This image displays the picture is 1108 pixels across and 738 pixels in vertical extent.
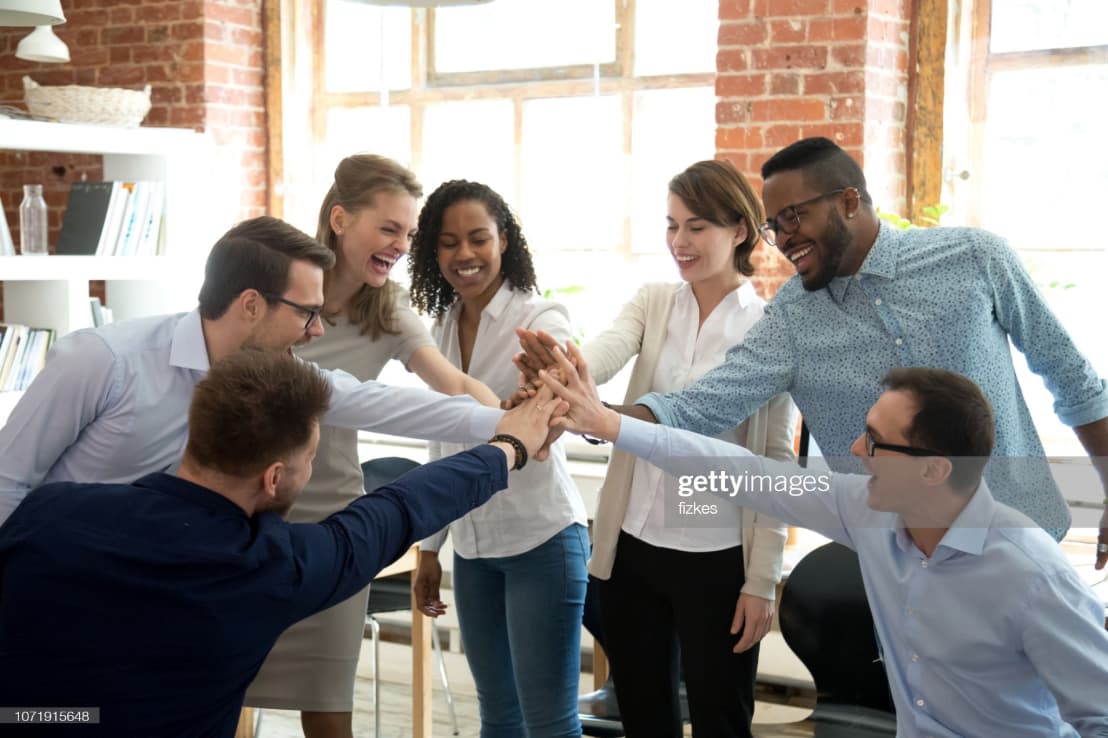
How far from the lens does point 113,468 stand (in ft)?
6.05

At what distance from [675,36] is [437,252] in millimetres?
2391

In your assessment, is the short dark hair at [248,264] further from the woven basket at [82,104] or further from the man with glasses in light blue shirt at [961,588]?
the woven basket at [82,104]

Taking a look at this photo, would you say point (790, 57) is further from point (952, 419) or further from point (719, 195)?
point (952, 419)

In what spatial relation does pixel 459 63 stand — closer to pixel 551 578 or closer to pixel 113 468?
pixel 551 578

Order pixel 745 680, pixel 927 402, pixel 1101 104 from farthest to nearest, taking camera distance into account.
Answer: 1. pixel 1101 104
2. pixel 745 680
3. pixel 927 402

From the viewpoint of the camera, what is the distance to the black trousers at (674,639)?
226cm

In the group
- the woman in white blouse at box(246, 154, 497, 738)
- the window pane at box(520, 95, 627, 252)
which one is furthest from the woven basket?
the woman in white blouse at box(246, 154, 497, 738)

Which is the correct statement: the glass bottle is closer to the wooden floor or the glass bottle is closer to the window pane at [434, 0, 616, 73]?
the window pane at [434, 0, 616, 73]

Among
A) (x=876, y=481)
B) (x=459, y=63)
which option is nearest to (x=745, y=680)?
(x=876, y=481)

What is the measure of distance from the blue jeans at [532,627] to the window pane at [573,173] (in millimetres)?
2456

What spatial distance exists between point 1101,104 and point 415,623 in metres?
2.65

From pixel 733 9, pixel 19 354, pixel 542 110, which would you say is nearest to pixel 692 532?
pixel 733 9

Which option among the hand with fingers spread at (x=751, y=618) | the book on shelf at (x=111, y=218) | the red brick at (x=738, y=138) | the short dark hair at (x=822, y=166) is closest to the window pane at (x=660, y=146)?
the red brick at (x=738, y=138)

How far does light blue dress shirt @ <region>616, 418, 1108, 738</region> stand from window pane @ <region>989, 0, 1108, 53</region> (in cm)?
246
